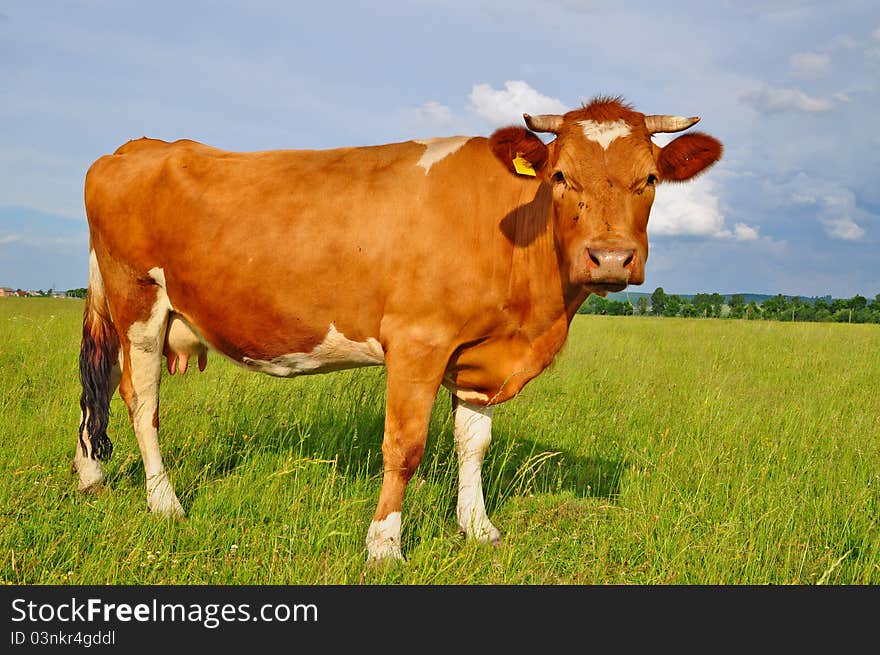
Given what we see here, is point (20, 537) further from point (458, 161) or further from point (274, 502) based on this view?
point (458, 161)

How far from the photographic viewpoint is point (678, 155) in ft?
13.9

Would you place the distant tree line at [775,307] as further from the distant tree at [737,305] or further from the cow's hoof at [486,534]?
the cow's hoof at [486,534]

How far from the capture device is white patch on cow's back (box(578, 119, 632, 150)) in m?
3.87

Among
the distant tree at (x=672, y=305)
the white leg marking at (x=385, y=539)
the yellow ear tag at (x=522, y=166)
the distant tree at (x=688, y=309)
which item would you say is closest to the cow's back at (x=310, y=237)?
the yellow ear tag at (x=522, y=166)

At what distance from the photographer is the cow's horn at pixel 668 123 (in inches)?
165

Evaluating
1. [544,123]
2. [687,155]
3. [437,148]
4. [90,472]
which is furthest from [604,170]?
[90,472]

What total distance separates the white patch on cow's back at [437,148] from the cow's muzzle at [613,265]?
5.16 ft

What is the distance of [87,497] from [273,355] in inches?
75.4

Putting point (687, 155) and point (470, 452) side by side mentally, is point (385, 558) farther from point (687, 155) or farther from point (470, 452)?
point (687, 155)

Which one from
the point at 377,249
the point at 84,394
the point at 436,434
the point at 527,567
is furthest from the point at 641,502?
the point at 84,394

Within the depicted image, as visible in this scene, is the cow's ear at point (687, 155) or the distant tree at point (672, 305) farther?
the distant tree at point (672, 305)

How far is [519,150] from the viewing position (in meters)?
4.23

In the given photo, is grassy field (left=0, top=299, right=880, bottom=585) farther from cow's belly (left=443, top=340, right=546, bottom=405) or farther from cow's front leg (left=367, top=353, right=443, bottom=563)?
cow's belly (left=443, top=340, right=546, bottom=405)

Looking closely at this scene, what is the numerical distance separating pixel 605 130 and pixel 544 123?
0.44 meters
